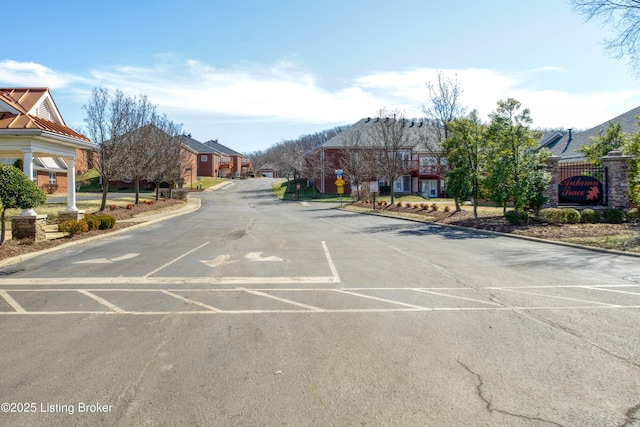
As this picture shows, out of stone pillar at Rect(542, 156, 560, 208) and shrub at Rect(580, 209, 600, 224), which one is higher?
stone pillar at Rect(542, 156, 560, 208)

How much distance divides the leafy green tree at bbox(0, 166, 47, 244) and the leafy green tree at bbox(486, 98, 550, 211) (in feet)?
56.7

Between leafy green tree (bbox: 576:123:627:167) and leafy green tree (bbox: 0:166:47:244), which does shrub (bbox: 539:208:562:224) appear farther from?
leafy green tree (bbox: 0:166:47:244)

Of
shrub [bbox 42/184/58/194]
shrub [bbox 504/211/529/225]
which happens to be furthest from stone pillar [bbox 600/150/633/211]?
shrub [bbox 42/184/58/194]

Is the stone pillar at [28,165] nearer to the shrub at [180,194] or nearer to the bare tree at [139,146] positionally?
the bare tree at [139,146]

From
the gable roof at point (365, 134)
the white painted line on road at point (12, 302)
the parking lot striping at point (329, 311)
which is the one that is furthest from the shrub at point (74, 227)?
the gable roof at point (365, 134)

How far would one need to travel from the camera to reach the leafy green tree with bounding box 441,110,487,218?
22609 millimetres

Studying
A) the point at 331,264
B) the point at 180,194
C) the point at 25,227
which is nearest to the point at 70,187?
the point at 25,227

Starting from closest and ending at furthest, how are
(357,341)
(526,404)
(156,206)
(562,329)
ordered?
(526,404), (357,341), (562,329), (156,206)

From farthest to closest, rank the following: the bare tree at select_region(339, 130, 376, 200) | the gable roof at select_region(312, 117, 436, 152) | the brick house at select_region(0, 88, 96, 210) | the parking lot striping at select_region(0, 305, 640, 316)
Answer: the gable roof at select_region(312, 117, 436, 152) < the bare tree at select_region(339, 130, 376, 200) < the brick house at select_region(0, 88, 96, 210) < the parking lot striping at select_region(0, 305, 640, 316)

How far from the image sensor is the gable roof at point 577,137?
109 feet

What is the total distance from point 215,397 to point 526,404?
103 inches

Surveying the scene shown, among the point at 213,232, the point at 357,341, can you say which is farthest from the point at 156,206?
the point at 357,341

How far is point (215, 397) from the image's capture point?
3846 millimetres

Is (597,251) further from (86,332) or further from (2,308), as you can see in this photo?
(2,308)
